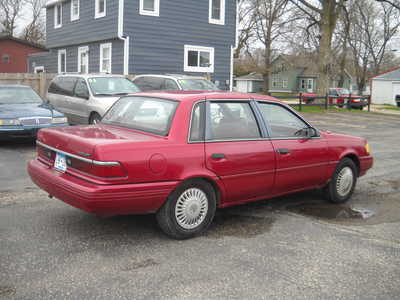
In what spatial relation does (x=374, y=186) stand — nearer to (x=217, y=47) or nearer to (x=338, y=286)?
(x=338, y=286)

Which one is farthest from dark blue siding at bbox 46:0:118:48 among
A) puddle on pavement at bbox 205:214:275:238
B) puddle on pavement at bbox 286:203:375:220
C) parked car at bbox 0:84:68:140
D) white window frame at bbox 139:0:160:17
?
puddle on pavement at bbox 205:214:275:238

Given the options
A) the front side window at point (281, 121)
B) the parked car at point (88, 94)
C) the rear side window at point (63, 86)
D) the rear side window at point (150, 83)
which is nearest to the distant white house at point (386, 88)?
the rear side window at point (150, 83)

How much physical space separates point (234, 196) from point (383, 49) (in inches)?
2641

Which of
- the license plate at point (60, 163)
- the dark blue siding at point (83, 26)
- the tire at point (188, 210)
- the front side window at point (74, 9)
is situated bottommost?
the tire at point (188, 210)

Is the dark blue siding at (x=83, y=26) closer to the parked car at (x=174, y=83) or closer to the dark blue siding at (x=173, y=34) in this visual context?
the dark blue siding at (x=173, y=34)

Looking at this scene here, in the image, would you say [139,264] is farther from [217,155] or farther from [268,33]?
[268,33]

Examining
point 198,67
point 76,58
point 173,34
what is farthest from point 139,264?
point 76,58

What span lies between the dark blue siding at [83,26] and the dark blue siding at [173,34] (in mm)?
950

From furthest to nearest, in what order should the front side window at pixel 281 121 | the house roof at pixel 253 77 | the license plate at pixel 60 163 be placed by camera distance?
the house roof at pixel 253 77, the front side window at pixel 281 121, the license plate at pixel 60 163

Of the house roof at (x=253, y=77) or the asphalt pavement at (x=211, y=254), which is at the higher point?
the house roof at (x=253, y=77)

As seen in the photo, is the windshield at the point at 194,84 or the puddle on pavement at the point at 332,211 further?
the windshield at the point at 194,84

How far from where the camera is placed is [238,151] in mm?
5422

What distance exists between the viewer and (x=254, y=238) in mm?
5148

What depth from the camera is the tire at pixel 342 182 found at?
673cm
